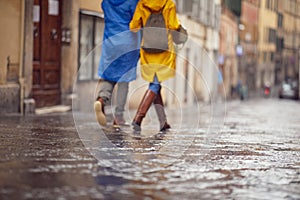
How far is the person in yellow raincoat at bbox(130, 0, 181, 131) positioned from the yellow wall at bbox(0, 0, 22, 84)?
11.6 feet

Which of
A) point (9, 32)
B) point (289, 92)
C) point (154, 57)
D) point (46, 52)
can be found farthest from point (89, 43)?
point (289, 92)

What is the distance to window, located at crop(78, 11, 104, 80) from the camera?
17.1 m

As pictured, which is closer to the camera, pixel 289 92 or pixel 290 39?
pixel 289 92

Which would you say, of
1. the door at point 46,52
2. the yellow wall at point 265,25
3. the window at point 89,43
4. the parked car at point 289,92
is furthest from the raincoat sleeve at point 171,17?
the yellow wall at point 265,25

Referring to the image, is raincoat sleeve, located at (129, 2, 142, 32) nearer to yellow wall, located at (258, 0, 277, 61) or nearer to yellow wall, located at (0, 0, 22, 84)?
yellow wall, located at (0, 0, 22, 84)

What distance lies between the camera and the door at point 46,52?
14.0 meters

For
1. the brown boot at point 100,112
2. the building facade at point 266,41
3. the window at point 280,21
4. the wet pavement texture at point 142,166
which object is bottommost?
the wet pavement texture at point 142,166

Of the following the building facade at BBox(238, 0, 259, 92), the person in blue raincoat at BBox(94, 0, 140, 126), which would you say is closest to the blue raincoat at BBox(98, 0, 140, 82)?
the person in blue raincoat at BBox(94, 0, 140, 126)

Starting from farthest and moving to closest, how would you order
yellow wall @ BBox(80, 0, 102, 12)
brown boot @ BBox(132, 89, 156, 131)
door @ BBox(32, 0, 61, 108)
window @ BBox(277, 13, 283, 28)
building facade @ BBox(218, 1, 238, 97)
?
window @ BBox(277, 13, 283, 28)
building facade @ BBox(218, 1, 238, 97)
yellow wall @ BBox(80, 0, 102, 12)
door @ BBox(32, 0, 61, 108)
brown boot @ BBox(132, 89, 156, 131)

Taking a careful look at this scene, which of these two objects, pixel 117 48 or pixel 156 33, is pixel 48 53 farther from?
pixel 156 33

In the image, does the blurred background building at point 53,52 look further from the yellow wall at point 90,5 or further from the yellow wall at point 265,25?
the yellow wall at point 265,25

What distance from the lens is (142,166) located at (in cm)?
589

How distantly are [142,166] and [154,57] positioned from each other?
3613 millimetres

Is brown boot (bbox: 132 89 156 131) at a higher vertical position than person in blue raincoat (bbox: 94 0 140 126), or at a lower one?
lower
